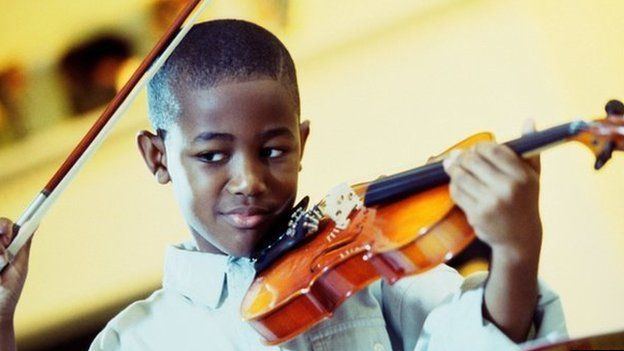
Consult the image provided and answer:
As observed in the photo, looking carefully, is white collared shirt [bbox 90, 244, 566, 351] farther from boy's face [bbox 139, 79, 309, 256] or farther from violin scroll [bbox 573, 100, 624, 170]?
violin scroll [bbox 573, 100, 624, 170]

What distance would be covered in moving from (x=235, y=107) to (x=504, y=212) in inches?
9.0

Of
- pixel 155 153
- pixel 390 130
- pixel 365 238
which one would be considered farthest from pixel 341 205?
pixel 390 130

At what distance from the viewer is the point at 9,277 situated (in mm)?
711

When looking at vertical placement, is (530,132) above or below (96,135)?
below

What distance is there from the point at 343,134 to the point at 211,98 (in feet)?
1.81

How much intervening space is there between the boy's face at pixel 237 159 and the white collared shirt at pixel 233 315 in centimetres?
4

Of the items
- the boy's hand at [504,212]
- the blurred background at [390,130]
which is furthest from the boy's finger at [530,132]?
the blurred background at [390,130]

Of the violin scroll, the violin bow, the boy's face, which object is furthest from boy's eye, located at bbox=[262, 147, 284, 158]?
the violin scroll

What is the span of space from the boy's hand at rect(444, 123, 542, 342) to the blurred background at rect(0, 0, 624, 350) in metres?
0.60

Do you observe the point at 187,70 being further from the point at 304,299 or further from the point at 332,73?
the point at 332,73

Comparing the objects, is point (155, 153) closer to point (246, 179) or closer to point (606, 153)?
point (246, 179)

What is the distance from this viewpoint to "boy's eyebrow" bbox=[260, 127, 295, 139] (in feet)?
2.35

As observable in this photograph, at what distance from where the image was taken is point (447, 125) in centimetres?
124

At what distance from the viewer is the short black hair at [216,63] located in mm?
730
